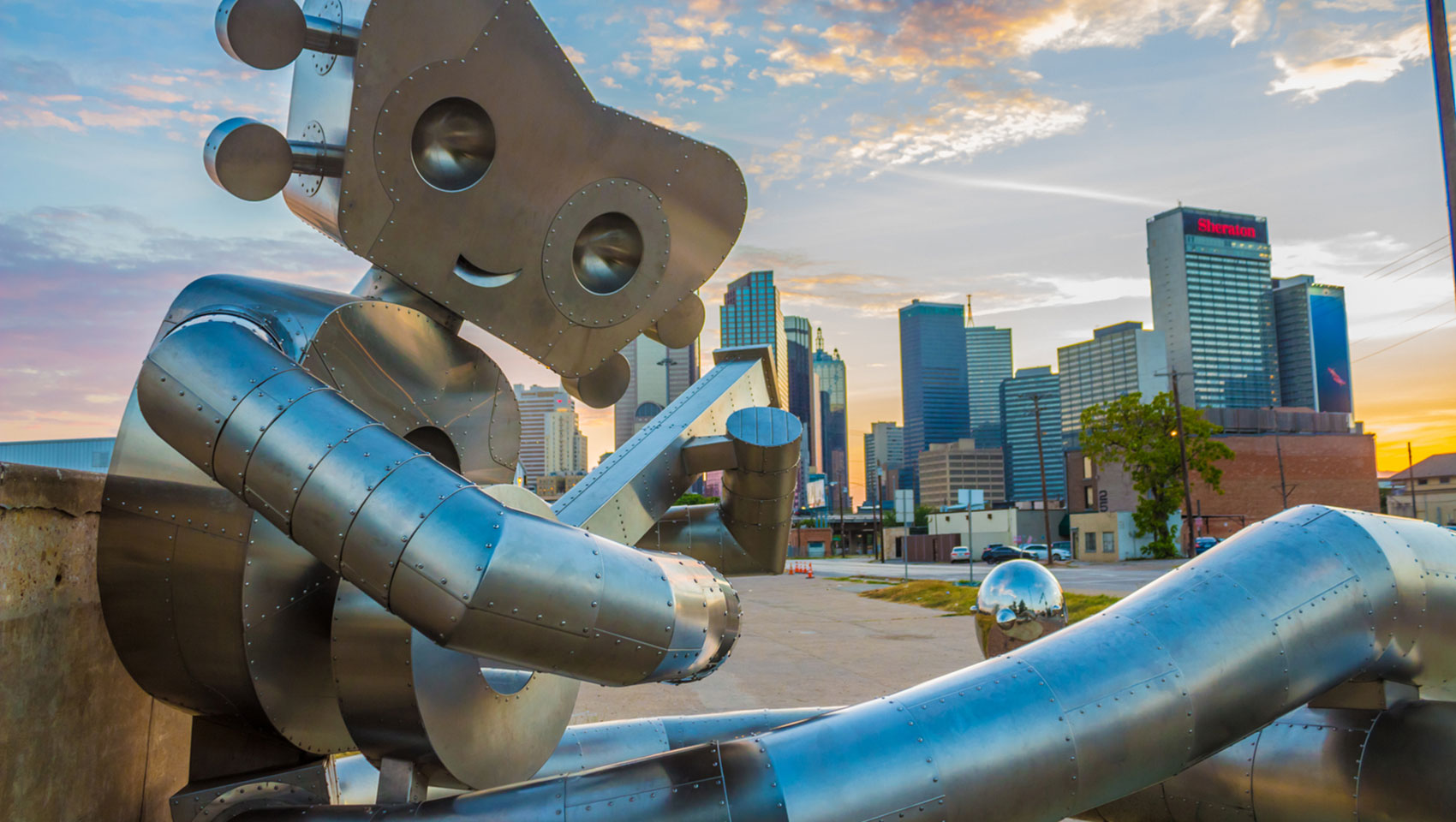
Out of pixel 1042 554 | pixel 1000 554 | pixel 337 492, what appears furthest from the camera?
pixel 1042 554

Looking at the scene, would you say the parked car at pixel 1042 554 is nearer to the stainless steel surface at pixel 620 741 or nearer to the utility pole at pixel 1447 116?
the utility pole at pixel 1447 116

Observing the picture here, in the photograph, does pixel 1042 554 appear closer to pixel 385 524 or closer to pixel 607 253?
pixel 607 253

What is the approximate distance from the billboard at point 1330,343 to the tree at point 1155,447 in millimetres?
161051

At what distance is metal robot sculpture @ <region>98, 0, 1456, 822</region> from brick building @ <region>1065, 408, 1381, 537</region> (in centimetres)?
7048

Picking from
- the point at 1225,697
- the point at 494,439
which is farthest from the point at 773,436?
the point at 1225,697

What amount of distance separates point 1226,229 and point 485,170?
20223 centimetres

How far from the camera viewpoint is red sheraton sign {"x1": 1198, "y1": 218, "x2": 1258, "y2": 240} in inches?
7072

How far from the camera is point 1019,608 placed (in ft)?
23.8

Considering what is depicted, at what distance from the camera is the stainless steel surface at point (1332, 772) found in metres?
4.73

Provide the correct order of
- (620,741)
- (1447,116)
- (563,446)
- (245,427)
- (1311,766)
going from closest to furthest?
(245,427), (1311,766), (620,741), (1447,116), (563,446)

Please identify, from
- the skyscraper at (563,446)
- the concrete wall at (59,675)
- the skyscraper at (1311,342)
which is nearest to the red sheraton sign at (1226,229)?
the skyscraper at (1311,342)

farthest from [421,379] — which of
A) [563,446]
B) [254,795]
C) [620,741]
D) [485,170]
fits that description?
[563,446]

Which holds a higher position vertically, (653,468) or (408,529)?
(653,468)

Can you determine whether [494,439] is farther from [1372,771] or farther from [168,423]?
[1372,771]
